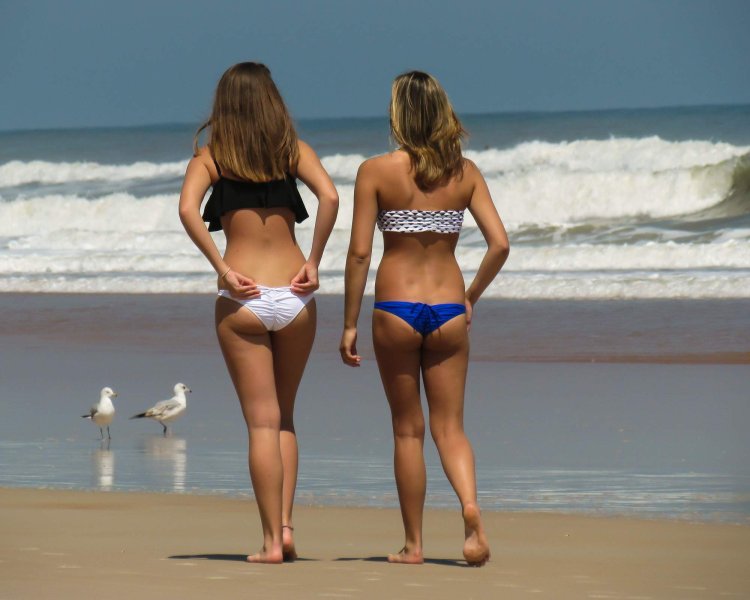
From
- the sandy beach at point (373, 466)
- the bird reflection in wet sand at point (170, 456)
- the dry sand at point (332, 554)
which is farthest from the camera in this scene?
the bird reflection in wet sand at point (170, 456)

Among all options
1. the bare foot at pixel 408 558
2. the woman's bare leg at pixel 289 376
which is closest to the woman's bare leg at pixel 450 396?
the bare foot at pixel 408 558

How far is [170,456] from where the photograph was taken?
23.5 feet

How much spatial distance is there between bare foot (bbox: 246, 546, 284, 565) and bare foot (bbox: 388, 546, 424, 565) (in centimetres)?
35

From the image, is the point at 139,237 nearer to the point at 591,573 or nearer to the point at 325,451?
the point at 325,451

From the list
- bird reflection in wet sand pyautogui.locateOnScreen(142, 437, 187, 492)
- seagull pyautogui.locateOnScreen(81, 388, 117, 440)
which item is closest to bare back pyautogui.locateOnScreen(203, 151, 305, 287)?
bird reflection in wet sand pyautogui.locateOnScreen(142, 437, 187, 492)

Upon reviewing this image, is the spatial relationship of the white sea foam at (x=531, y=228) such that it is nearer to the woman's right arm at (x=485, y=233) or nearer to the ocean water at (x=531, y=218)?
the ocean water at (x=531, y=218)

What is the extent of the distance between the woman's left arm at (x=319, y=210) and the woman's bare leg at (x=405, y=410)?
0.26 metres

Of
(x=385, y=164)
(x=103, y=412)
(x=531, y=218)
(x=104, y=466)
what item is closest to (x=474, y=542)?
(x=385, y=164)

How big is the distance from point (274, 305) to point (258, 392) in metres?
0.29

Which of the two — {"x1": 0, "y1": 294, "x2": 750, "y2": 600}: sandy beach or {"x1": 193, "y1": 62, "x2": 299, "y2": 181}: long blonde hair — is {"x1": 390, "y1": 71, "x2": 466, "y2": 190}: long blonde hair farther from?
{"x1": 0, "y1": 294, "x2": 750, "y2": 600}: sandy beach

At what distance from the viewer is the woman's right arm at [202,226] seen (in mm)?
4402

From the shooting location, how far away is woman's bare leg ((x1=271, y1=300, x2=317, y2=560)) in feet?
14.7

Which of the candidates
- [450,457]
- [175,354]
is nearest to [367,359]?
[175,354]

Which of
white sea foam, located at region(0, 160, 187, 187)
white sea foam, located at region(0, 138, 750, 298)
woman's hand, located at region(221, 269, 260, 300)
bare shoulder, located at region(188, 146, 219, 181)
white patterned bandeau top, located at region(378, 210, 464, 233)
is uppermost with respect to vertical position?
white sea foam, located at region(0, 160, 187, 187)
